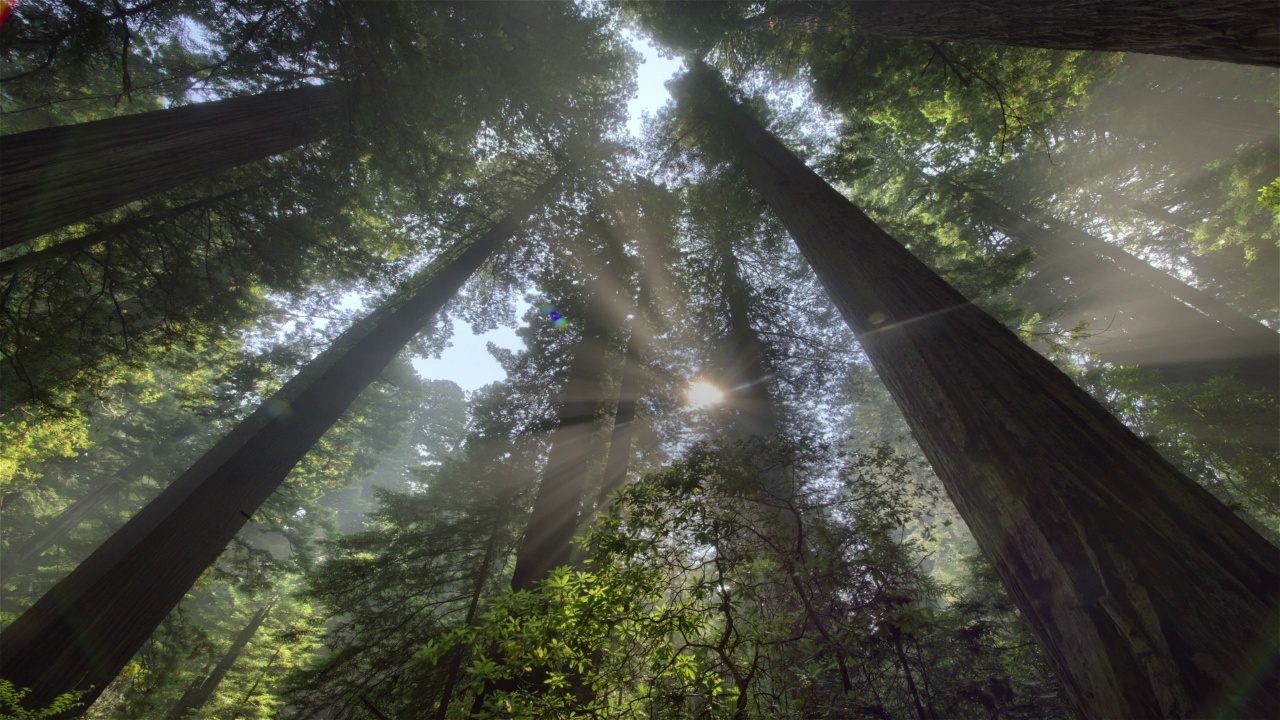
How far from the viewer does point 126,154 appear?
398cm

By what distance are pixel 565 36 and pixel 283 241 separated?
6.72 metres

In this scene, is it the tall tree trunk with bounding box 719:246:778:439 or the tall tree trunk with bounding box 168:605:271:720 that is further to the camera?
the tall tree trunk with bounding box 168:605:271:720

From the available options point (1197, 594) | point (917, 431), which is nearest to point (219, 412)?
point (917, 431)

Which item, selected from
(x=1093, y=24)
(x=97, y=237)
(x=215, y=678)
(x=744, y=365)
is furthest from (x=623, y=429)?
(x=215, y=678)

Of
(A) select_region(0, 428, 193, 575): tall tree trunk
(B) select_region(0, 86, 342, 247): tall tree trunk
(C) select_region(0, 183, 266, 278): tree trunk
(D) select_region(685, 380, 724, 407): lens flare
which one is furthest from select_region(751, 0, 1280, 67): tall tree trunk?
(A) select_region(0, 428, 193, 575): tall tree trunk

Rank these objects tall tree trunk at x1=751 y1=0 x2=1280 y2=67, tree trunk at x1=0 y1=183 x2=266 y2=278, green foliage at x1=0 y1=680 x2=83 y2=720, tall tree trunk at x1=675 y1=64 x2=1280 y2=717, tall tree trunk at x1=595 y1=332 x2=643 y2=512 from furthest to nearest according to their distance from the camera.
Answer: tall tree trunk at x1=595 y1=332 x2=643 y2=512, tree trunk at x1=0 y1=183 x2=266 y2=278, green foliage at x1=0 y1=680 x2=83 y2=720, tall tree trunk at x1=751 y1=0 x2=1280 y2=67, tall tree trunk at x1=675 y1=64 x2=1280 y2=717

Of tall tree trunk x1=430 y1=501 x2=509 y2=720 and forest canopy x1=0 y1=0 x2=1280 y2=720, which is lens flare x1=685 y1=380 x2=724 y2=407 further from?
tall tree trunk x1=430 y1=501 x2=509 y2=720

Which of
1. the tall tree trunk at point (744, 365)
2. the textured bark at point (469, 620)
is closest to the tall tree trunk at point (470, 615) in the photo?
the textured bark at point (469, 620)

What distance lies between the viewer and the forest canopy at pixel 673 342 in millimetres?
1927

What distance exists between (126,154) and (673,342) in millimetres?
9728

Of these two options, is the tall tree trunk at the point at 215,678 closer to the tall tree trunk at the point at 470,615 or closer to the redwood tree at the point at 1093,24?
the tall tree trunk at the point at 470,615

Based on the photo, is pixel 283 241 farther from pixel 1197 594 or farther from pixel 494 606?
pixel 1197 594

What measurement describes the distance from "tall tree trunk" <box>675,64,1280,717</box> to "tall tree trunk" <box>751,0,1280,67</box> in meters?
1.52

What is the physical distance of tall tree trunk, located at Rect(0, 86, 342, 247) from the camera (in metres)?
3.33
